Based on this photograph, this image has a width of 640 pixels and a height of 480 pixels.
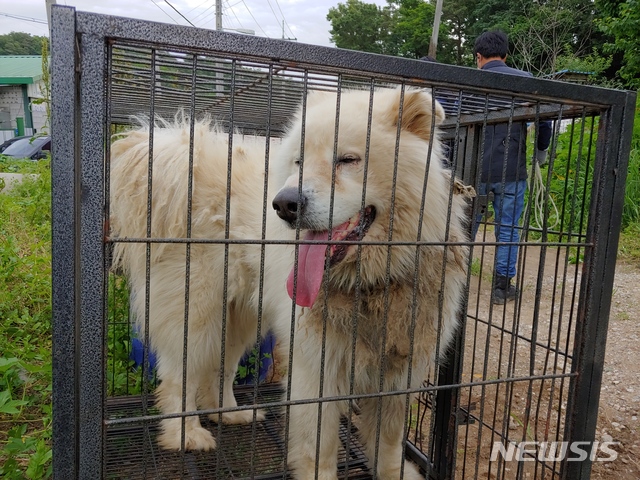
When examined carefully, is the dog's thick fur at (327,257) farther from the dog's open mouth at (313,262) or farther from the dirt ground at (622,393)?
the dirt ground at (622,393)

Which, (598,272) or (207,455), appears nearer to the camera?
(598,272)

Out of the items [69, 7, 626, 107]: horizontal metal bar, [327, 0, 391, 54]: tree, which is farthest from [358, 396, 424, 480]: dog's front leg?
[327, 0, 391, 54]: tree

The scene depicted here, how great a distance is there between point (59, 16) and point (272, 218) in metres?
1.03

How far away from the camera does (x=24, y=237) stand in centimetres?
468

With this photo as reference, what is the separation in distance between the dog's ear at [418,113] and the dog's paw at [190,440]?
65.4 inches

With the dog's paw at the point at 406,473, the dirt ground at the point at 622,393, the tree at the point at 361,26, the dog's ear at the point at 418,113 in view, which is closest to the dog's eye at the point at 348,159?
the dog's ear at the point at 418,113

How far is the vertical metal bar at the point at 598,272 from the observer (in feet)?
5.25

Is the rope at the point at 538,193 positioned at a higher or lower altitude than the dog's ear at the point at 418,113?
lower

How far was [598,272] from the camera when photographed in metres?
1.63

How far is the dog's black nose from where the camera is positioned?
1436 mm

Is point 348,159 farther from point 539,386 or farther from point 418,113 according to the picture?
point 539,386

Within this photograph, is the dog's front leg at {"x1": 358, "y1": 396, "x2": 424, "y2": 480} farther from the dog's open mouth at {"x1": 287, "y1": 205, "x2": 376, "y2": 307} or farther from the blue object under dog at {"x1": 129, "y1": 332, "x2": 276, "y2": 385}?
the blue object under dog at {"x1": 129, "y1": 332, "x2": 276, "y2": 385}

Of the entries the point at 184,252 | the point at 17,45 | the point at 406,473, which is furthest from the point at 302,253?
the point at 17,45

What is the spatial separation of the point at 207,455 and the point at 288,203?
1.39m
